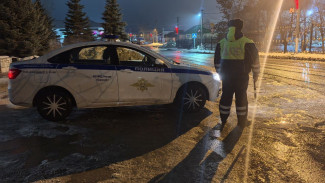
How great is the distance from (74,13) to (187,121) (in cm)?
2567

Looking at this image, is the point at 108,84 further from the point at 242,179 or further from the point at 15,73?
the point at 242,179

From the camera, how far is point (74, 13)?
89.0 feet

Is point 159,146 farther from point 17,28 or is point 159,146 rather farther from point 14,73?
point 17,28

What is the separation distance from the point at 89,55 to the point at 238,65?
2903mm

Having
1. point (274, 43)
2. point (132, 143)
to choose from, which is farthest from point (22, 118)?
point (274, 43)

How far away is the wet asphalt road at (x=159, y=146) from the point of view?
10.2 feet

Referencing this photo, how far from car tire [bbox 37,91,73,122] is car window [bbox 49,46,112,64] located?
0.71 metres

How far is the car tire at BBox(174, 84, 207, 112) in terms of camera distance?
543cm

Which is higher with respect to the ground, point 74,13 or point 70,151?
point 74,13

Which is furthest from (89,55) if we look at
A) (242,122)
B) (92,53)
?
(242,122)

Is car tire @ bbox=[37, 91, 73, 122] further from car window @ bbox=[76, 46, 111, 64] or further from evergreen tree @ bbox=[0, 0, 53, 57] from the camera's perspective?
evergreen tree @ bbox=[0, 0, 53, 57]

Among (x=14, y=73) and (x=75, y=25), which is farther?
(x=75, y=25)

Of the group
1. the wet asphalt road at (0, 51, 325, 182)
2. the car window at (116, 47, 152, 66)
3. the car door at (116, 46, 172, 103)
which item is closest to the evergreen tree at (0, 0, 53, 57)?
the wet asphalt road at (0, 51, 325, 182)

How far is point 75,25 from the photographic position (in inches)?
1053
